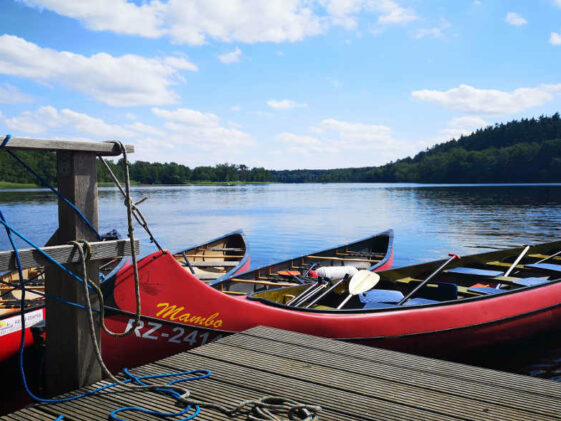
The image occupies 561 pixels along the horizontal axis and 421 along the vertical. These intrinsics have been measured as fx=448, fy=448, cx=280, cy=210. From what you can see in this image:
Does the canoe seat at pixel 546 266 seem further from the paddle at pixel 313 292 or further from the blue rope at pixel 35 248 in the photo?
the blue rope at pixel 35 248

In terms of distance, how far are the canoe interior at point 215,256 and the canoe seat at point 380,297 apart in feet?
13.3

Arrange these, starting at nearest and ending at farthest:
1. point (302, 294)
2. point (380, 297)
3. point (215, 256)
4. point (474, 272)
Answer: point (302, 294)
point (380, 297)
point (474, 272)
point (215, 256)

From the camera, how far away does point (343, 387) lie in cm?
389

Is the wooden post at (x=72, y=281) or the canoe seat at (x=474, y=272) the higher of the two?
the wooden post at (x=72, y=281)

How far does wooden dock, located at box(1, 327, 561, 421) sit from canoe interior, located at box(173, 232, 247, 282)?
A: 21.4 ft

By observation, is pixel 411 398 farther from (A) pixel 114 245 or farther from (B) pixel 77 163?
(B) pixel 77 163

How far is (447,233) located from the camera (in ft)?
95.6

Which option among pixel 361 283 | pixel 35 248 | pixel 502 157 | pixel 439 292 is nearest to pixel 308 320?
pixel 361 283

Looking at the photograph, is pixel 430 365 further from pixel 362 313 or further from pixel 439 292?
pixel 439 292

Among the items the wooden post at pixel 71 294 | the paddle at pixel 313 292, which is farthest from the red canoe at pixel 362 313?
the wooden post at pixel 71 294

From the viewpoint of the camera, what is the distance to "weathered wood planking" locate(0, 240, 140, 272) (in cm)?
285

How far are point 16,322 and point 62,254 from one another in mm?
4360

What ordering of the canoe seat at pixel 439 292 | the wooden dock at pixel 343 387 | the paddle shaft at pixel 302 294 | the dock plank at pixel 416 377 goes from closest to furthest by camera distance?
the wooden dock at pixel 343 387 → the dock plank at pixel 416 377 → the paddle shaft at pixel 302 294 → the canoe seat at pixel 439 292

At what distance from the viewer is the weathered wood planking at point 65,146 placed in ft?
9.59
